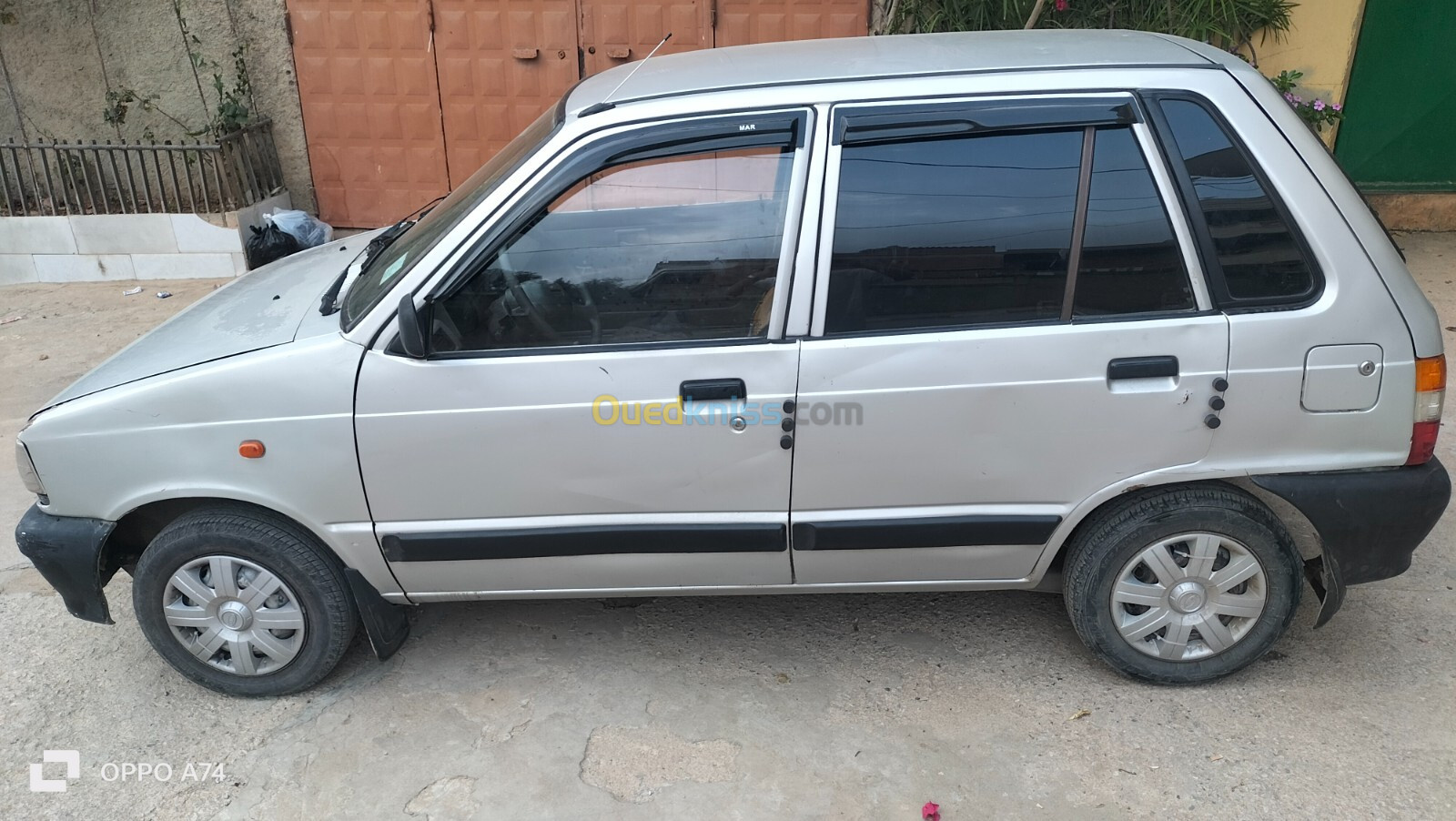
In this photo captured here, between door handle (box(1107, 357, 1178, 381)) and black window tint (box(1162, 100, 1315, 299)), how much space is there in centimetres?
26

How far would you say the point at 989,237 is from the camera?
2787 millimetres

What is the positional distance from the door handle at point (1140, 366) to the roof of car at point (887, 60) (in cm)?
82

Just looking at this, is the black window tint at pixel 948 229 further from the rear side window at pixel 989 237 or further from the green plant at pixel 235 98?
the green plant at pixel 235 98

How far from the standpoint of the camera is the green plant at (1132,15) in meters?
6.60

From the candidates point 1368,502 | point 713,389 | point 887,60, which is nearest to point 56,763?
point 713,389

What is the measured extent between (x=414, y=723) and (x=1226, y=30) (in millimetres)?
6566

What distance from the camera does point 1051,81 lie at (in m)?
2.78

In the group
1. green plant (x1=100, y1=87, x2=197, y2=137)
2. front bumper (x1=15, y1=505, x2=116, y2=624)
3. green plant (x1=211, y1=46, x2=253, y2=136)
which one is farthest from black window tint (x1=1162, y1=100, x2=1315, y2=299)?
green plant (x1=100, y1=87, x2=197, y2=137)

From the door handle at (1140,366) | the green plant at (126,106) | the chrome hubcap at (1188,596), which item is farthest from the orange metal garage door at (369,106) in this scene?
the chrome hubcap at (1188,596)

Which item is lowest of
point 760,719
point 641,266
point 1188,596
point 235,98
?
point 760,719

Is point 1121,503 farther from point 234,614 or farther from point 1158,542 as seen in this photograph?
point 234,614

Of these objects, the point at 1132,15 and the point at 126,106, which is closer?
the point at 1132,15

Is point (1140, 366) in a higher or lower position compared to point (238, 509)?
higher

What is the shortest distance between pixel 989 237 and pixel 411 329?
160 cm
